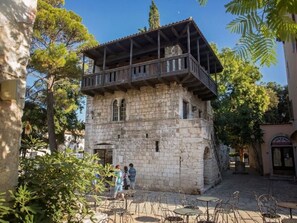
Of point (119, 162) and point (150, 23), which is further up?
point (150, 23)

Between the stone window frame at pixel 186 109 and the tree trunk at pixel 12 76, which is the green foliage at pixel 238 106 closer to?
the stone window frame at pixel 186 109

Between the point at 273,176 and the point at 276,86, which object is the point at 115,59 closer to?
the point at 273,176

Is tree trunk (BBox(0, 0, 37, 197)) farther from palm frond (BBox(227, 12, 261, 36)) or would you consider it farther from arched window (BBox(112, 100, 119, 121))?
arched window (BBox(112, 100, 119, 121))

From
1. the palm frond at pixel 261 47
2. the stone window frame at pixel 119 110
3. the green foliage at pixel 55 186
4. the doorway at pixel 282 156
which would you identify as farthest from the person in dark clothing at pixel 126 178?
the doorway at pixel 282 156

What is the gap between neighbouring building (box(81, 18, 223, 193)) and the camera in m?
12.0

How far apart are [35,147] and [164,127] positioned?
31.2 ft

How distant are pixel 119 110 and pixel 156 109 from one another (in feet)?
8.95

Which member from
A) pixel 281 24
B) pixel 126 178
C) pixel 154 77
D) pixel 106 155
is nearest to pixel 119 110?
pixel 106 155

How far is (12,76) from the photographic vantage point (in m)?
3.16

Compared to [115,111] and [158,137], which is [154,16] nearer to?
[115,111]

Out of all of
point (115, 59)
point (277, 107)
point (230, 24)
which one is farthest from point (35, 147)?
point (277, 107)

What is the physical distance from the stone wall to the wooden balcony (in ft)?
2.28

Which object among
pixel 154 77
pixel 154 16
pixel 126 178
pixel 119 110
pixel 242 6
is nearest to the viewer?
pixel 242 6

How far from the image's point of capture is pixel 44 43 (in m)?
15.9
